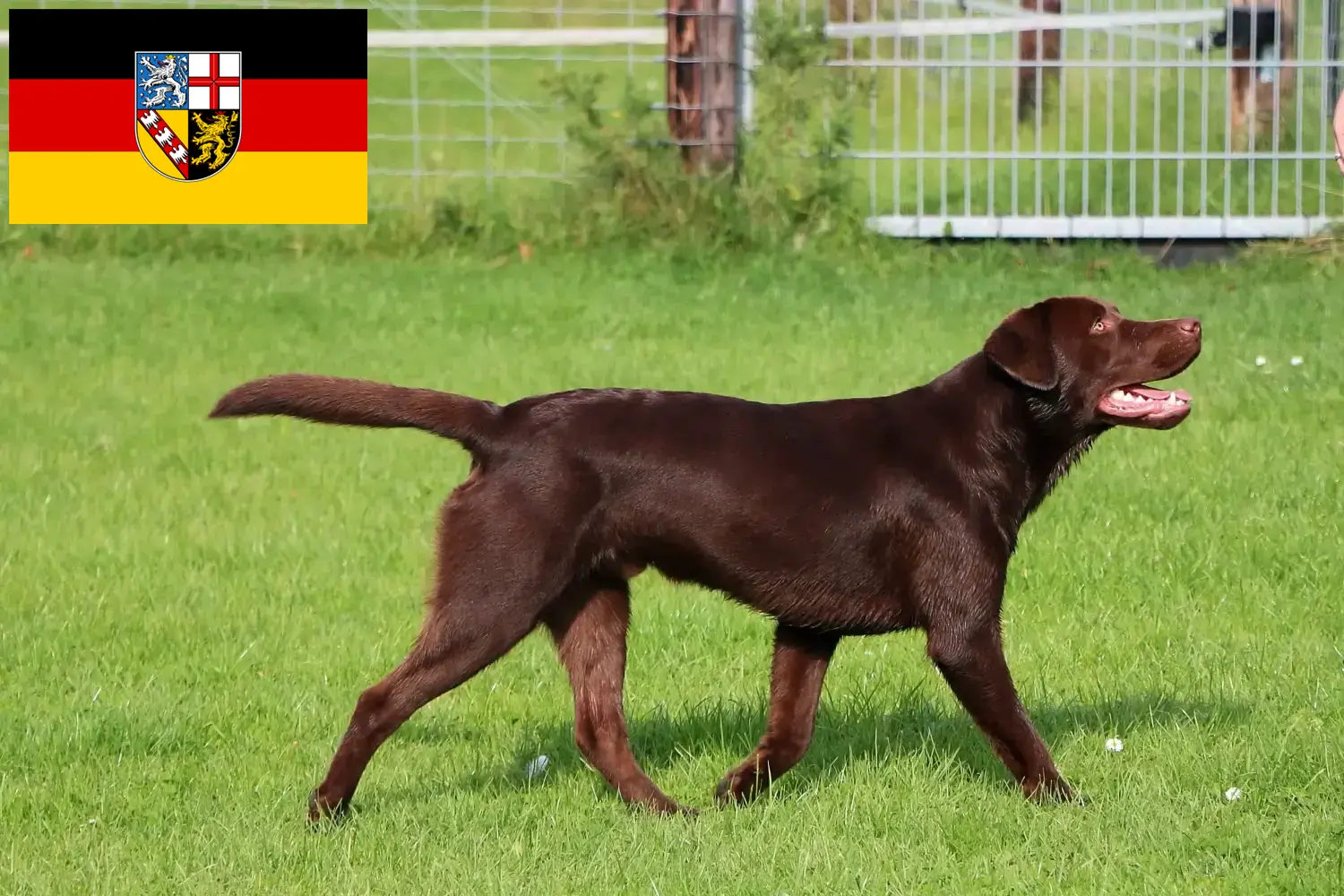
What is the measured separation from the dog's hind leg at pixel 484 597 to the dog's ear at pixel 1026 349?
3.36 ft

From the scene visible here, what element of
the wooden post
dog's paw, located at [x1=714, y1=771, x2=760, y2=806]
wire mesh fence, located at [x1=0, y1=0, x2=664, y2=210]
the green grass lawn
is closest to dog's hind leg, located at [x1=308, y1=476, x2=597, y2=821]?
the green grass lawn

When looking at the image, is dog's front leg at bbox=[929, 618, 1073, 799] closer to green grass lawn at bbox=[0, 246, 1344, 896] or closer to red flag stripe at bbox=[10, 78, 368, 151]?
green grass lawn at bbox=[0, 246, 1344, 896]

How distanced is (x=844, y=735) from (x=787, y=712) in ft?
1.58

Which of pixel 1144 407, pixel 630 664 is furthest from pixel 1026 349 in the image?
pixel 630 664

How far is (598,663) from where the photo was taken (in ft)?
15.1

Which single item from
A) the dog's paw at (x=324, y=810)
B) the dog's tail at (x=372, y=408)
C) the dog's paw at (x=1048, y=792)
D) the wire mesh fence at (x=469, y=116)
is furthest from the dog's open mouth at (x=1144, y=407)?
the wire mesh fence at (x=469, y=116)

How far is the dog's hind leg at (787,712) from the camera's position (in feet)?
14.9

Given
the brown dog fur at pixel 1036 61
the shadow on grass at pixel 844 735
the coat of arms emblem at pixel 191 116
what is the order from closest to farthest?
the shadow on grass at pixel 844 735
the coat of arms emblem at pixel 191 116
the brown dog fur at pixel 1036 61

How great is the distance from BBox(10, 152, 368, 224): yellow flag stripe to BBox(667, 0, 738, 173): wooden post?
2209mm

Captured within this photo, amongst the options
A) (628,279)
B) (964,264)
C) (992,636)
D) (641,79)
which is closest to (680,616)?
(992,636)

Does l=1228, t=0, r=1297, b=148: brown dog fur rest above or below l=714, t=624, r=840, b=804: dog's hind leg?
above

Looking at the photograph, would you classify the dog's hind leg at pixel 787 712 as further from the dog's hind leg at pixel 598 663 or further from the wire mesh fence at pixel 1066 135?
the wire mesh fence at pixel 1066 135

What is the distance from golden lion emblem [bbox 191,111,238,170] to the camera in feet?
42.8

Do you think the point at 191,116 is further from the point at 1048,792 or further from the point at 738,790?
the point at 1048,792
